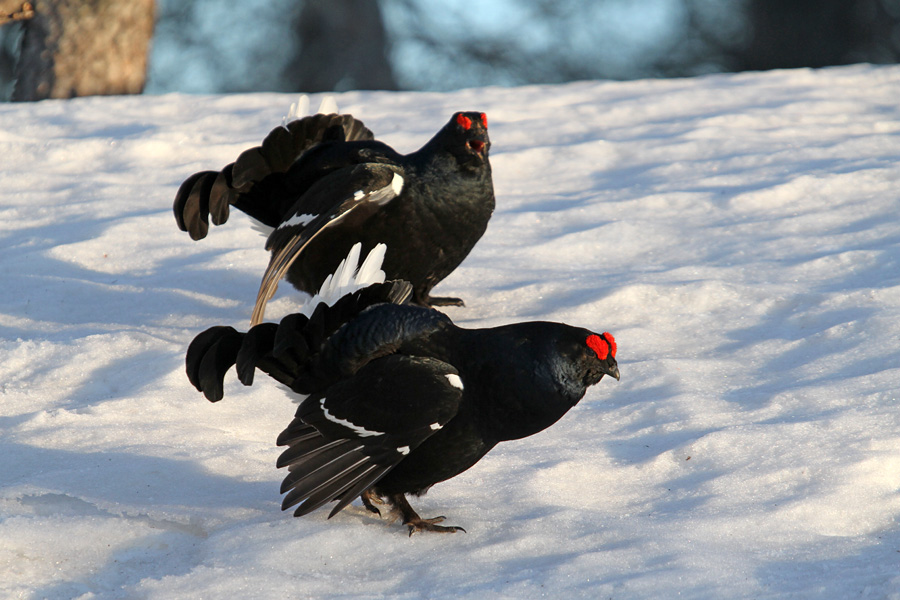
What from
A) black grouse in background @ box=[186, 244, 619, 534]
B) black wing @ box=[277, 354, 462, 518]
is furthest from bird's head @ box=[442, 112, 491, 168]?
black wing @ box=[277, 354, 462, 518]

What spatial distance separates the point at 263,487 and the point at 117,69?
20.6ft

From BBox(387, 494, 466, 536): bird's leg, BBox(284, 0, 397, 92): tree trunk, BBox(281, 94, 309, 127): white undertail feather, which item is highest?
BBox(284, 0, 397, 92): tree trunk

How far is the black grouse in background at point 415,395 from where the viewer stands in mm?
2316

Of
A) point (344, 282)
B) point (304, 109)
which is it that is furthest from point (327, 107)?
point (344, 282)

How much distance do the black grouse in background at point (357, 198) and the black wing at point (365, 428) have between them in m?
1.14

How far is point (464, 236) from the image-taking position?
146 inches

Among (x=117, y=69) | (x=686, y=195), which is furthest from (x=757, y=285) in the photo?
(x=117, y=69)

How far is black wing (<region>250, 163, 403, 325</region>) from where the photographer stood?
351 cm

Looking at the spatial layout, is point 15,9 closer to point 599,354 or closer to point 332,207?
point 332,207

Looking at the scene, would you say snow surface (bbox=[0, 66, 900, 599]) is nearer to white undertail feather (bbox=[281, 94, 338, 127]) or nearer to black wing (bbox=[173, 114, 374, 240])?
black wing (bbox=[173, 114, 374, 240])

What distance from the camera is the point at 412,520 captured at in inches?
98.0

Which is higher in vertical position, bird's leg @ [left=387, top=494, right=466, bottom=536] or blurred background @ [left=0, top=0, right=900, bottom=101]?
blurred background @ [left=0, top=0, right=900, bottom=101]

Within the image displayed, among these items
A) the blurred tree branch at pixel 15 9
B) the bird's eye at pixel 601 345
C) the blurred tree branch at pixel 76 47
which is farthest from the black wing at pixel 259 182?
the blurred tree branch at pixel 76 47

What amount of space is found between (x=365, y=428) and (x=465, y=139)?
5.42 ft
